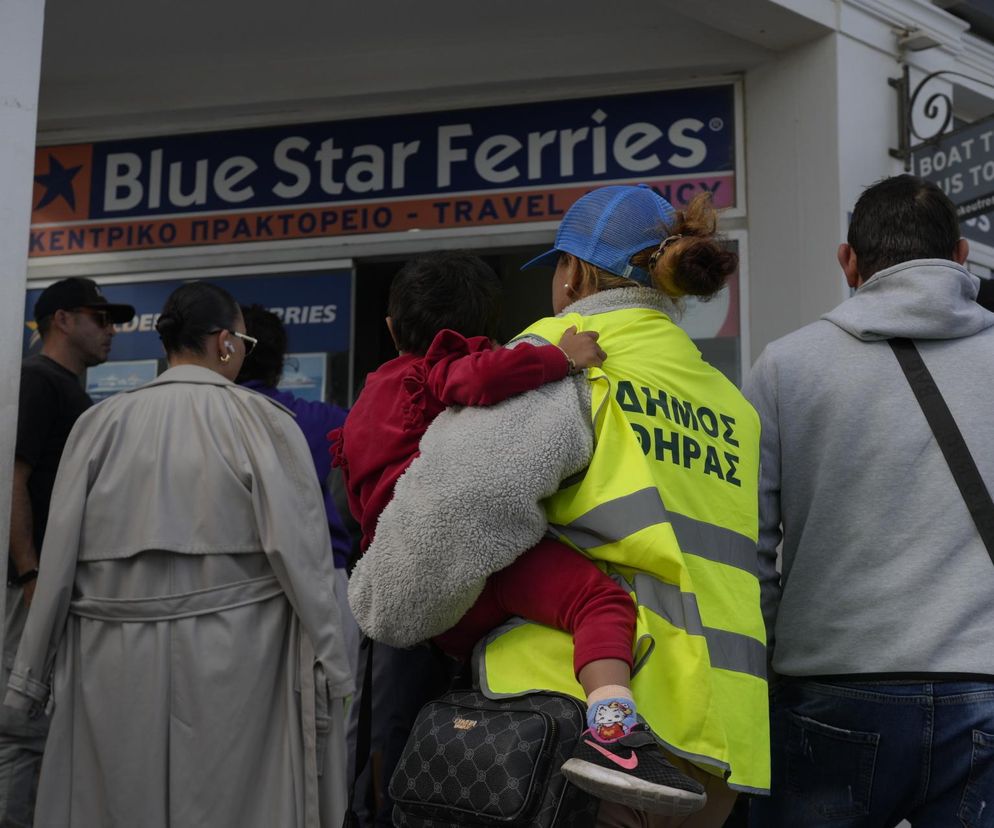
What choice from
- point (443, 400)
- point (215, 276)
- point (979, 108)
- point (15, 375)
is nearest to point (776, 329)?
point (979, 108)

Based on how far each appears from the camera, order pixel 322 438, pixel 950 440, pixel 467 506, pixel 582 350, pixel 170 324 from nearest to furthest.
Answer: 1. pixel 467 506
2. pixel 582 350
3. pixel 950 440
4. pixel 170 324
5. pixel 322 438

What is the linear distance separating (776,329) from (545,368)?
13.0ft

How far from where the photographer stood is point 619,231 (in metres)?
2.63

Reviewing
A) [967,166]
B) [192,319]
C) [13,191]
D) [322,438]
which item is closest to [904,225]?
[192,319]

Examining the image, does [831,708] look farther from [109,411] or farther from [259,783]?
[109,411]

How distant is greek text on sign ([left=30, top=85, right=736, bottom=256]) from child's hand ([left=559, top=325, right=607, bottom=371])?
13.4 feet

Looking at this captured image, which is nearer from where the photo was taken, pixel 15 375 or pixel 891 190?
pixel 891 190

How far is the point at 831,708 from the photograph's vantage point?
2.72 meters

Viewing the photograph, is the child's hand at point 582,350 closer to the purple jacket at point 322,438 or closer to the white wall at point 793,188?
the purple jacket at point 322,438

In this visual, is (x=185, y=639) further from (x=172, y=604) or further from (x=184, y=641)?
(x=172, y=604)

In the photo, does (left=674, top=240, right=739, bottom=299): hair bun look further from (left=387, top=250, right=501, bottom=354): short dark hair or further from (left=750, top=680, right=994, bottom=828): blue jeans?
(left=750, top=680, right=994, bottom=828): blue jeans

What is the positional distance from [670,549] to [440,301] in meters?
0.92

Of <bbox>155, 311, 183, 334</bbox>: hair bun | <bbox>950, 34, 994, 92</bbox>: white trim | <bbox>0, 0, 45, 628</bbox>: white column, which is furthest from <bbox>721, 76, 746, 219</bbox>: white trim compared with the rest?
<bbox>0, 0, 45, 628</bbox>: white column

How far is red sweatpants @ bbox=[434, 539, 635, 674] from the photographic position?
2.15 metres
